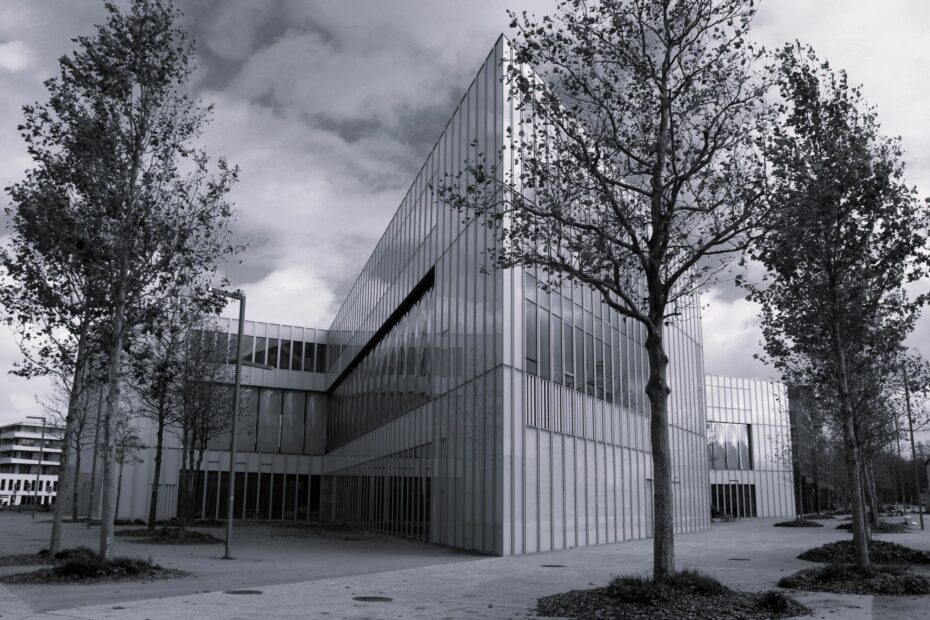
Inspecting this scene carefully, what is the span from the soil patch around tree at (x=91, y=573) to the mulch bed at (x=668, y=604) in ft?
26.8

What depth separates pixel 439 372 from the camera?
92.8 ft

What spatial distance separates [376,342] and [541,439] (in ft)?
62.5

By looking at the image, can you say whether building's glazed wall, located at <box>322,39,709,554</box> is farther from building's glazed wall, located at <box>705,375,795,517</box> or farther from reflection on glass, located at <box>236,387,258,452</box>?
building's glazed wall, located at <box>705,375,795,517</box>

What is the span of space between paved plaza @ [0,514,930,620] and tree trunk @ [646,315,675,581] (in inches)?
84.7

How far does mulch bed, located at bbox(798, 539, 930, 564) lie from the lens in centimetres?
1858

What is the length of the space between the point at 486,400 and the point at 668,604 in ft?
41.6

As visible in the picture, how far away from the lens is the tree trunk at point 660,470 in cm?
1204

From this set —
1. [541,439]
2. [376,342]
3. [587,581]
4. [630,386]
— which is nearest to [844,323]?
[587,581]

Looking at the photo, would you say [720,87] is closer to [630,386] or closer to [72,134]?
[72,134]

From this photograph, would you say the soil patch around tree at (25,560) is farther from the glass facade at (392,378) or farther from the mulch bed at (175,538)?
the glass facade at (392,378)

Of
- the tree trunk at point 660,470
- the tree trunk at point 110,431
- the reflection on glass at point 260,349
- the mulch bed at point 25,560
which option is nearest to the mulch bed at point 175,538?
the mulch bed at point 25,560

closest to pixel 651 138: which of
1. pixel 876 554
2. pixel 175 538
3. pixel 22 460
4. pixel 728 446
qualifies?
pixel 876 554

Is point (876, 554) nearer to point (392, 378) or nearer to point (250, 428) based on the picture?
point (392, 378)

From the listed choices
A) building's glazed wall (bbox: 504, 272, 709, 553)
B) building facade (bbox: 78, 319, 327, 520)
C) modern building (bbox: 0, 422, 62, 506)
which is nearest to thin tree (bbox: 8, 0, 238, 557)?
building's glazed wall (bbox: 504, 272, 709, 553)
